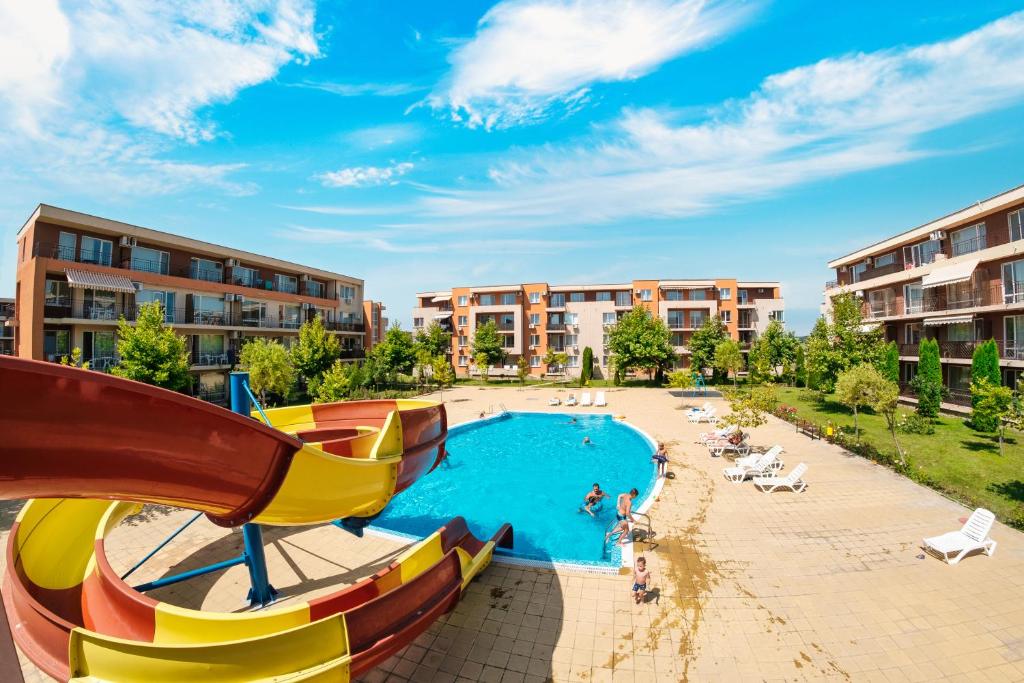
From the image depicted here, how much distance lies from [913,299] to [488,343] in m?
36.8

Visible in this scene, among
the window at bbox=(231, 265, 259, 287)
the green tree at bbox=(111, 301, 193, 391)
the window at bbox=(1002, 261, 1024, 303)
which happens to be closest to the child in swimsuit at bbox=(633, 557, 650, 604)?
the green tree at bbox=(111, 301, 193, 391)

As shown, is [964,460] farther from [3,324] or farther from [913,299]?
[3,324]

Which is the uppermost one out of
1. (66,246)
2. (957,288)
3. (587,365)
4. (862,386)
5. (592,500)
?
(66,246)

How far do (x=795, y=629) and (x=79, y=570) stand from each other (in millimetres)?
12481

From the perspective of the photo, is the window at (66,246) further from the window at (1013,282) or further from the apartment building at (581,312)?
the window at (1013,282)

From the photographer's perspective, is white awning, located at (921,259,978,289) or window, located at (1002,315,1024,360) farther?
white awning, located at (921,259,978,289)

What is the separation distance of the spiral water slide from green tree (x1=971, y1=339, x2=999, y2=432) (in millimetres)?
25777

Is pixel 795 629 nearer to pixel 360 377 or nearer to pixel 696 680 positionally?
pixel 696 680

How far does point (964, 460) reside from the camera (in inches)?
643

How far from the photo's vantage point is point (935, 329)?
27.8 m

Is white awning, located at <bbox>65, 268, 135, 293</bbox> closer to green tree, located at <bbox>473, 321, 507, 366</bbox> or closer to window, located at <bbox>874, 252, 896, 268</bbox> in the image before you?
green tree, located at <bbox>473, 321, 507, 366</bbox>

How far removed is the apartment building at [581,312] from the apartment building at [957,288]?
62.0ft

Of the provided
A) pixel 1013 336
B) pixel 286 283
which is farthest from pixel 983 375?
pixel 286 283

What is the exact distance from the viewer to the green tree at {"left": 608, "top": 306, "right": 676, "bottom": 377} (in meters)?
41.1
